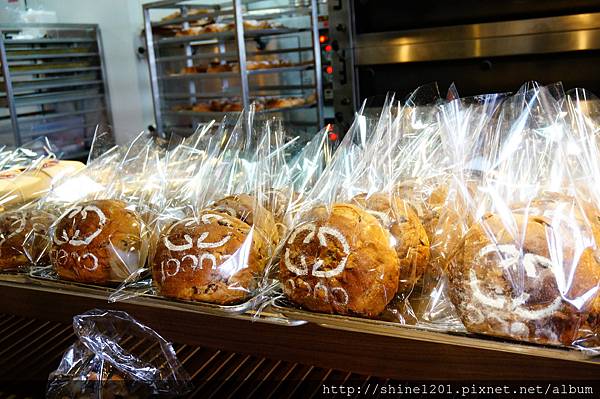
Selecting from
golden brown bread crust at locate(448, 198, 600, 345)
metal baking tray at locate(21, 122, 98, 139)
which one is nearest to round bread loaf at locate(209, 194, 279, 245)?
golden brown bread crust at locate(448, 198, 600, 345)

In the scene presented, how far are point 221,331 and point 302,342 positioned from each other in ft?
0.52

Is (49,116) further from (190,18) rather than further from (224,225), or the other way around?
(224,225)

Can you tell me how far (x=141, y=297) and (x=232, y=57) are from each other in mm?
3837

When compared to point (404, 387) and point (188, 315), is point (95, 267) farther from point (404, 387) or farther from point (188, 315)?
point (404, 387)

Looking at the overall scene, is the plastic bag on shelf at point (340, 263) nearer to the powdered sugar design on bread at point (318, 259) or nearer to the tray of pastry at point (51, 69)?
the powdered sugar design on bread at point (318, 259)

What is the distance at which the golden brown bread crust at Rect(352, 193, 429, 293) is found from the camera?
1031mm

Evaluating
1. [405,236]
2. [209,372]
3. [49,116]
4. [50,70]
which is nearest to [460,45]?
[405,236]

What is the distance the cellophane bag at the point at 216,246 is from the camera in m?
1.04

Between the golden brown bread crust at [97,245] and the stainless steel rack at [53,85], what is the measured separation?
396cm

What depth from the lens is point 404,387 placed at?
0.94 metres

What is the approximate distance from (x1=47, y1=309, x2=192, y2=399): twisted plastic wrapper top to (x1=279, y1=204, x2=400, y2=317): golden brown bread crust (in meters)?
0.25

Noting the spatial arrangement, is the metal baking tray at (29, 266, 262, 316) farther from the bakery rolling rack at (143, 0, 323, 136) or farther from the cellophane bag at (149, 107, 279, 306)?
the bakery rolling rack at (143, 0, 323, 136)

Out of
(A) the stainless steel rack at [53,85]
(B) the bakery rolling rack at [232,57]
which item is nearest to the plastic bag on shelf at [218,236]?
(B) the bakery rolling rack at [232,57]

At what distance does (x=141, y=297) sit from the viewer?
111 centimetres
